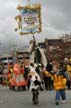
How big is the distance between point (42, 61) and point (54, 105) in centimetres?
1334

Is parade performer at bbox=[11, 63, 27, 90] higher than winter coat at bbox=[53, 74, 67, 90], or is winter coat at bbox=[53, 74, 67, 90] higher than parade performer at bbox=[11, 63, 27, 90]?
winter coat at bbox=[53, 74, 67, 90]

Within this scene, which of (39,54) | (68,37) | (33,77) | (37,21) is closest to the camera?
(33,77)

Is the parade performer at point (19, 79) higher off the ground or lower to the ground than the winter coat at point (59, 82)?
lower

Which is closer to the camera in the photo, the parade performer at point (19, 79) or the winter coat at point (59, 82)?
the winter coat at point (59, 82)

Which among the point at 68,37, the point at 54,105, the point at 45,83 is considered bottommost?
the point at 68,37

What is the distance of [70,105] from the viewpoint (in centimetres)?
1739

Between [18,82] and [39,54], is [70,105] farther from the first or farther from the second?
[39,54]

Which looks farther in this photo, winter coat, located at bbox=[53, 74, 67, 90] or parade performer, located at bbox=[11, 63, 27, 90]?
parade performer, located at bbox=[11, 63, 27, 90]

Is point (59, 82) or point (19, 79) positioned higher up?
point (59, 82)

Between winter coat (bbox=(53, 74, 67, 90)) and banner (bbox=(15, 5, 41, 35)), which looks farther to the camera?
banner (bbox=(15, 5, 41, 35))

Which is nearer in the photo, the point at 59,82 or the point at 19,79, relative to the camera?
the point at 59,82

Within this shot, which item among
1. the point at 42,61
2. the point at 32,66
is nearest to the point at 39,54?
the point at 42,61

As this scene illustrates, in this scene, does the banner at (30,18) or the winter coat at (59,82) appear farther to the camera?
the banner at (30,18)

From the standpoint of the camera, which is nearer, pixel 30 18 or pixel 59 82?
pixel 59 82
